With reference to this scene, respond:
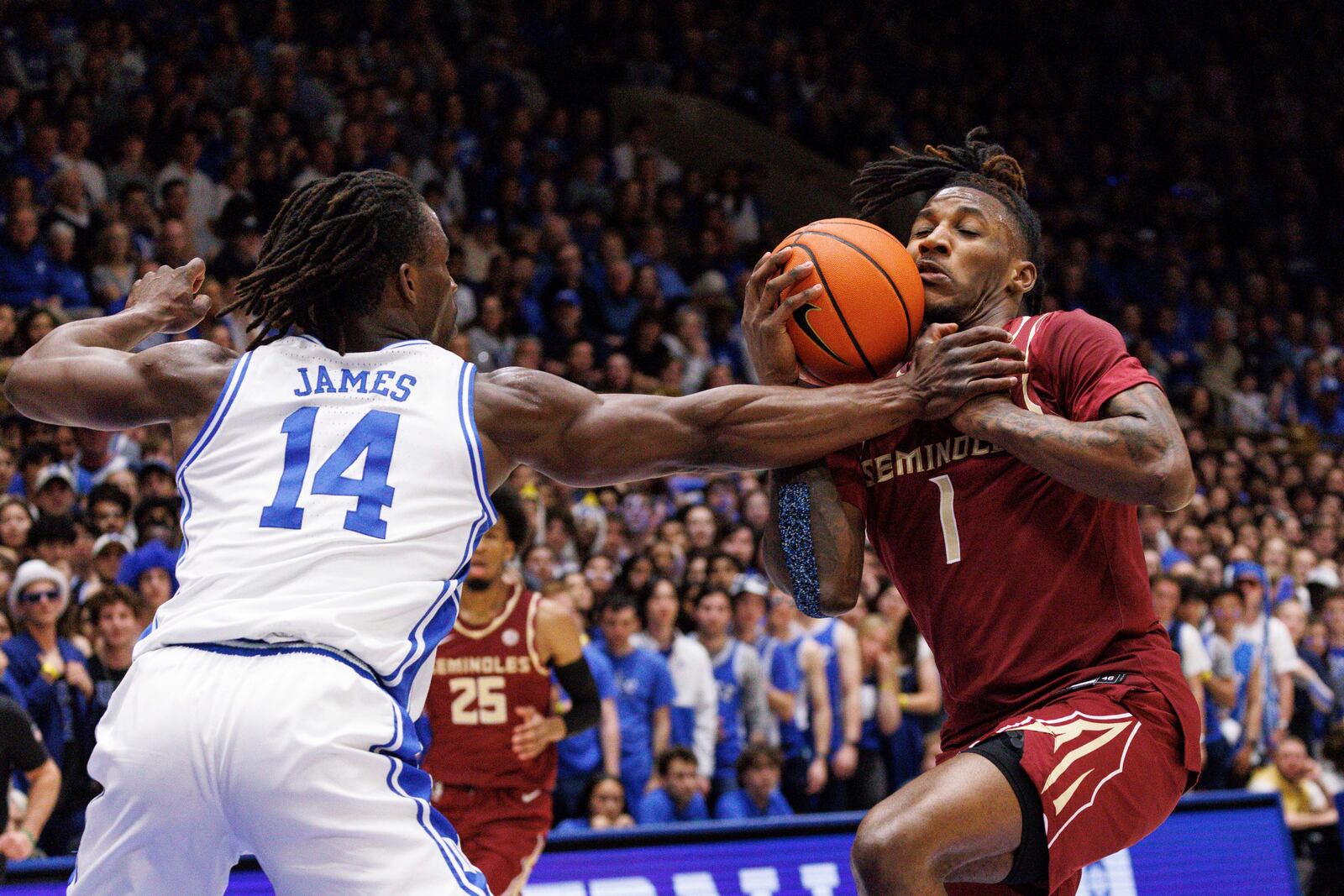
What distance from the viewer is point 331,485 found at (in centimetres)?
304

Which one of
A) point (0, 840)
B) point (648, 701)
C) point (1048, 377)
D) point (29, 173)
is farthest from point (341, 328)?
point (29, 173)

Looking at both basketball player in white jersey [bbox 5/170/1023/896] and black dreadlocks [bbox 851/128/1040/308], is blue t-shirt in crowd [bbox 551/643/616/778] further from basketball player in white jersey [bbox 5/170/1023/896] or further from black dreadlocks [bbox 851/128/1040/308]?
basketball player in white jersey [bbox 5/170/1023/896]

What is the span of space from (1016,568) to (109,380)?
2.08 meters

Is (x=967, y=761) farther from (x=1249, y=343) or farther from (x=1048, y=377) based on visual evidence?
(x=1249, y=343)

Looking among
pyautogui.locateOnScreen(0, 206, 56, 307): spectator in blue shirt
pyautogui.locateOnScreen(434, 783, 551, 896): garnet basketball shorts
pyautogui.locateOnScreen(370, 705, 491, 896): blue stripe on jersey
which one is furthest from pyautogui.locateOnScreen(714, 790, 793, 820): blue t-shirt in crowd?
pyautogui.locateOnScreen(370, 705, 491, 896): blue stripe on jersey

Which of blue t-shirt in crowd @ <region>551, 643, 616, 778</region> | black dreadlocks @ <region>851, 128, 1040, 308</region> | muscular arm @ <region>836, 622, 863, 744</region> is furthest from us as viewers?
muscular arm @ <region>836, 622, 863, 744</region>

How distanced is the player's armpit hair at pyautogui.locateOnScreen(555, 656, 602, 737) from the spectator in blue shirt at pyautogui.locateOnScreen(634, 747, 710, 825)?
5.44 ft

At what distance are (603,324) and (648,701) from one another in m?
4.31

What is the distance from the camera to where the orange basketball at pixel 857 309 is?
12.2 feet

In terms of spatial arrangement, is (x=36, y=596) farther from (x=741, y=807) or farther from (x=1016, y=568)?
(x=1016, y=568)

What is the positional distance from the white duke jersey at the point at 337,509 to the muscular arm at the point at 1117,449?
1.19 m

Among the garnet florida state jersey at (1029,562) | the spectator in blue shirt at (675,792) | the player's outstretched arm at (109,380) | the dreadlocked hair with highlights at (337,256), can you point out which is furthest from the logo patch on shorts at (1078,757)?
the spectator in blue shirt at (675,792)

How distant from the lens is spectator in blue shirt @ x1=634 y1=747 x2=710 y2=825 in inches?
316

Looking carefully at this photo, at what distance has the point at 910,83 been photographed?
724 inches
